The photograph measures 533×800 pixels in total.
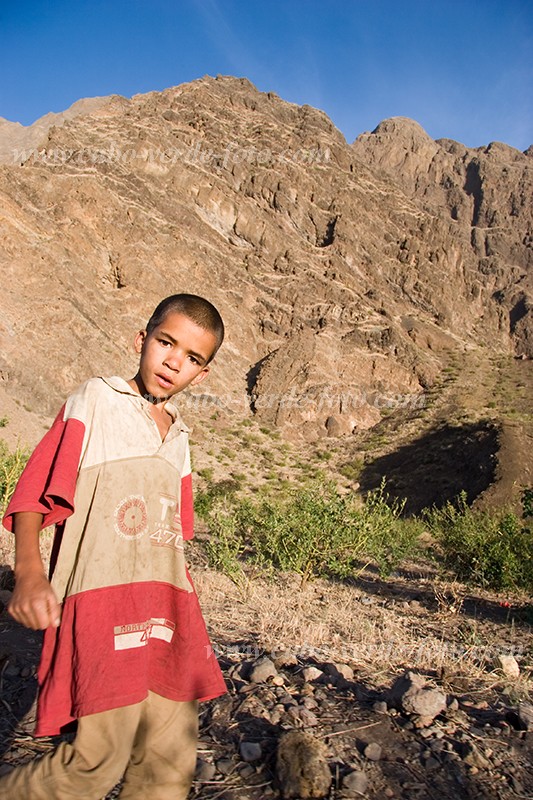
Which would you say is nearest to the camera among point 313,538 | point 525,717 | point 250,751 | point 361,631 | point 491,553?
point 250,751

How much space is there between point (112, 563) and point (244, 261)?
4252 cm

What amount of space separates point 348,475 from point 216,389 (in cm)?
1038

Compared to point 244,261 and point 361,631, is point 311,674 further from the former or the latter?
point 244,261

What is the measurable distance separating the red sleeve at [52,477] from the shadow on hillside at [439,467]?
846 inches

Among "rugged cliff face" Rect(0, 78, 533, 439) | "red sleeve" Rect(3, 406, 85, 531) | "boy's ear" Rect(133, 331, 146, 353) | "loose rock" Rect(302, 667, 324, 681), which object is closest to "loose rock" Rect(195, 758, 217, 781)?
"loose rock" Rect(302, 667, 324, 681)

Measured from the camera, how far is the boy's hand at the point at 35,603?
3.97 feet

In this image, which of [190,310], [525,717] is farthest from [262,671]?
[190,310]

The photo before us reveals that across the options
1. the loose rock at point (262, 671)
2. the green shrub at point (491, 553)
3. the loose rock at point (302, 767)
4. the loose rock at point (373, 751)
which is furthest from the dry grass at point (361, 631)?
the green shrub at point (491, 553)

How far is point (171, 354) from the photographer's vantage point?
5.48ft

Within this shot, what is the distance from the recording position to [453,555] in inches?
349

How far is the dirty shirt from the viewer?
4.31 feet

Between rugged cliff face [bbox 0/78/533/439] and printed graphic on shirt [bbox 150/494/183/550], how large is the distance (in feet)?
75.5

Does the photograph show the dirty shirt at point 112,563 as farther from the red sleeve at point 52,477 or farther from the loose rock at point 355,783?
the loose rock at point 355,783

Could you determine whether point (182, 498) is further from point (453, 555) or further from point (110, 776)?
point (453, 555)
